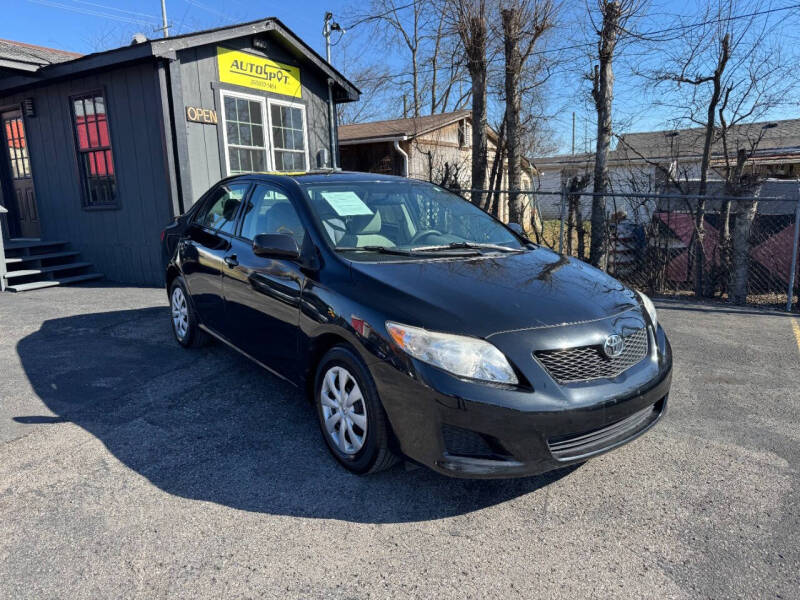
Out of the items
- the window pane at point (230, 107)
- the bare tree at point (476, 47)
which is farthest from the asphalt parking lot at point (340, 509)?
the bare tree at point (476, 47)

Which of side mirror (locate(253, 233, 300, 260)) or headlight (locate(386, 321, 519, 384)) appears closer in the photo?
headlight (locate(386, 321, 519, 384))

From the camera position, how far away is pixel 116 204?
29.4 ft

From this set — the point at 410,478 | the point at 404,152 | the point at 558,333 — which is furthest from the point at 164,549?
the point at 404,152

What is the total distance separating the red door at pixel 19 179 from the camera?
10297 millimetres

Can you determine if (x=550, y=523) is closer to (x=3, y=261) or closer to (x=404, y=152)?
(x=3, y=261)

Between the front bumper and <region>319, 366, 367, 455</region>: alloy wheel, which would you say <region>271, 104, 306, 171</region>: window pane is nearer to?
<region>319, 366, 367, 455</region>: alloy wheel

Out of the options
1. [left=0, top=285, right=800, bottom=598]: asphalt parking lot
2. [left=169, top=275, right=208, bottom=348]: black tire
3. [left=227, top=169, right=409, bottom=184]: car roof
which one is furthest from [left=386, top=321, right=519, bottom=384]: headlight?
[left=169, top=275, right=208, bottom=348]: black tire

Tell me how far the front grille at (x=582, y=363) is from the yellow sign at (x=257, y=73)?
26.6ft

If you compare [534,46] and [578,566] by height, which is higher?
[534,46]

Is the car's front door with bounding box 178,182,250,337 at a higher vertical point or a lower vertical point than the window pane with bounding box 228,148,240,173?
lower

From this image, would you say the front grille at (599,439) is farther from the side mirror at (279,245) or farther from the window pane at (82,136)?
the window pane at (82,136)

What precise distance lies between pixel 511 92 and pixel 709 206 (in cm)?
387

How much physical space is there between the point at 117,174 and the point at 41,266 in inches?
79.8

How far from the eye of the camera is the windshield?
11.3ft
